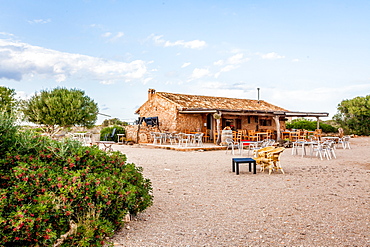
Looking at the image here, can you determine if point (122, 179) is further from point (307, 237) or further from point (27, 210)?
point (307, 237)

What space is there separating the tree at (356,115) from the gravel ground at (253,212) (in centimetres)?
2595

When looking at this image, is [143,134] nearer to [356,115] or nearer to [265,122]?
[265,122]

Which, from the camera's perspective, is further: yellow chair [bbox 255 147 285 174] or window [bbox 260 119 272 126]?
window [bbox 260 119 272 126]

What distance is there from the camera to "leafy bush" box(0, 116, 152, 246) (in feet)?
8.65

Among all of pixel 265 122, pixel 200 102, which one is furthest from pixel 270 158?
pixel 265 122

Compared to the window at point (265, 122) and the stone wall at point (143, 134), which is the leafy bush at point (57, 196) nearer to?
the stone wall at point (143, 134)

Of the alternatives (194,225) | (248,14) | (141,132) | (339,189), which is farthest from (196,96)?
(194,225)

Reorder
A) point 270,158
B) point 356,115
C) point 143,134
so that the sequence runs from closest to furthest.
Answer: point 270,158 < point 143,134 < point 356,115

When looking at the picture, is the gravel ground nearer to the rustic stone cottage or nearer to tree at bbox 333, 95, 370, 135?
the rustic stone cottage

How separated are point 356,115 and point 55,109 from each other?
29559 millimetres

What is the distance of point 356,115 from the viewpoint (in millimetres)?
30531

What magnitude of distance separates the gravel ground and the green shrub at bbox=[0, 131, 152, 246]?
437 mm

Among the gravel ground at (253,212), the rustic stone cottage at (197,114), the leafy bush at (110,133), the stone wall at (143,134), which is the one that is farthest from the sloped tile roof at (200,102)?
the gravel ground at (253,212)

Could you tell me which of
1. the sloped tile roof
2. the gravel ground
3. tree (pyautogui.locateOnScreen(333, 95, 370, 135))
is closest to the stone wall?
the sloped tile roof
